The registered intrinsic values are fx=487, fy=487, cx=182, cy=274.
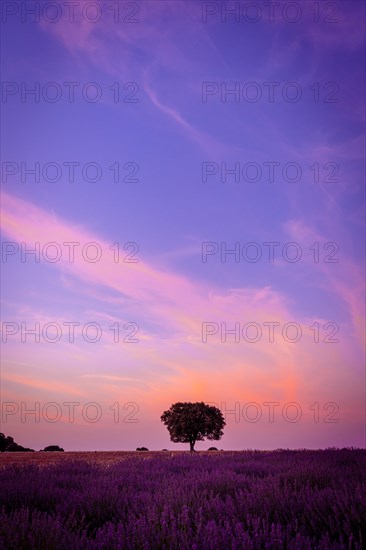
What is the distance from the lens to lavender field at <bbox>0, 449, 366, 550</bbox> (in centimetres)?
255

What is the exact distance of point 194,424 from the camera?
3494 cm

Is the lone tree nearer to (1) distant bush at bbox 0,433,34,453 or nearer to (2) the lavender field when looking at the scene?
(1) distant bush at bbox 0,433,34,453

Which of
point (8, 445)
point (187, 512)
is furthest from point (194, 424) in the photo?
point (187, 512)

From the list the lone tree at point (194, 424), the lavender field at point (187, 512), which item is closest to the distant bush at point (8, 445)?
the lone tree at point (194, 424)

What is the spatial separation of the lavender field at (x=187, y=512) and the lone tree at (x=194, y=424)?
1123 inches

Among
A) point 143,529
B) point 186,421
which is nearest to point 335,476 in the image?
point 143,529

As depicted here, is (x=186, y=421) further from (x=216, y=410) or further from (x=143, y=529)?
(x=143, y=529)

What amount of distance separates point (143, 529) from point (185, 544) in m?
0.39

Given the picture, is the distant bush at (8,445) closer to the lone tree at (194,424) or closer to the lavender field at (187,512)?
the lone tree at (194,424)

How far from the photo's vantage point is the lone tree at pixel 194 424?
3494 cm

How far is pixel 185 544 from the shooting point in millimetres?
2459

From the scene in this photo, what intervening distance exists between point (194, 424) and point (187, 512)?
3276 cm

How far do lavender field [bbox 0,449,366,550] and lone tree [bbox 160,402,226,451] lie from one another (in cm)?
2853

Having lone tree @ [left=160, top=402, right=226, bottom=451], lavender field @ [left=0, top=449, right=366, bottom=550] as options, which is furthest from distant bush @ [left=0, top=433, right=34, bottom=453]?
lavender field @ [left=0, top=449, right=366, bottom=550]
